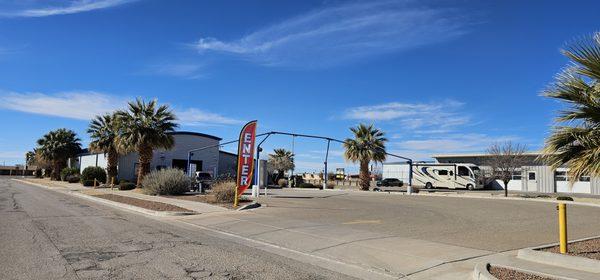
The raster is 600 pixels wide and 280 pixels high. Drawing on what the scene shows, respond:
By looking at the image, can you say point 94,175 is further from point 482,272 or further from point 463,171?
point 482,272

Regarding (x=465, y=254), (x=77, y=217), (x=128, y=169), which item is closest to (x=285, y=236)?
(x=465, y=254)

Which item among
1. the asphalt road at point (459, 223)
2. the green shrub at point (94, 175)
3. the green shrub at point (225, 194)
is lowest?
the asphalt road at point (459, 223)

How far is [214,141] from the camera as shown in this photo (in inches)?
2517

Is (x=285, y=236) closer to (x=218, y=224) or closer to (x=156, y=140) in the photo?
(x=218, y=224)

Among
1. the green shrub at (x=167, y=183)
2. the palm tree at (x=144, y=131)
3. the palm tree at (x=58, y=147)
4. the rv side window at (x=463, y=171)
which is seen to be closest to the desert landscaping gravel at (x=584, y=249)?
the green shrub at (x=167, y=183)

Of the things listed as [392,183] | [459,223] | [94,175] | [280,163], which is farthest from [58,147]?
[459,223]

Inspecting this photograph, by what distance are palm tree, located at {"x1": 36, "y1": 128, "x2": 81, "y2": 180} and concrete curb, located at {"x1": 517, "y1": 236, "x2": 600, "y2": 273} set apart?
7249 centimetres

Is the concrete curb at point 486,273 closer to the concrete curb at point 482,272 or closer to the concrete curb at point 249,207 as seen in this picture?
the concrete curb at point 482,272

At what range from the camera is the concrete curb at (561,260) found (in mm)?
8062

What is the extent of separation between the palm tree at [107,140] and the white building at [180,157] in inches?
106

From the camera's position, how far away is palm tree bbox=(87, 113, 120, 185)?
168 ft

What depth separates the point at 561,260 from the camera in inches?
340

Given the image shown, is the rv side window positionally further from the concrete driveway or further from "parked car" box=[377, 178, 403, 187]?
the concrete driveway

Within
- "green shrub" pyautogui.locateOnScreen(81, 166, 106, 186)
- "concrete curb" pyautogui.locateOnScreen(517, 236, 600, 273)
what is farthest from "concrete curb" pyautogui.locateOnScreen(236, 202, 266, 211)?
"green shrub" pyautogui.locateOnScreen(81, 166, 106, 186)
